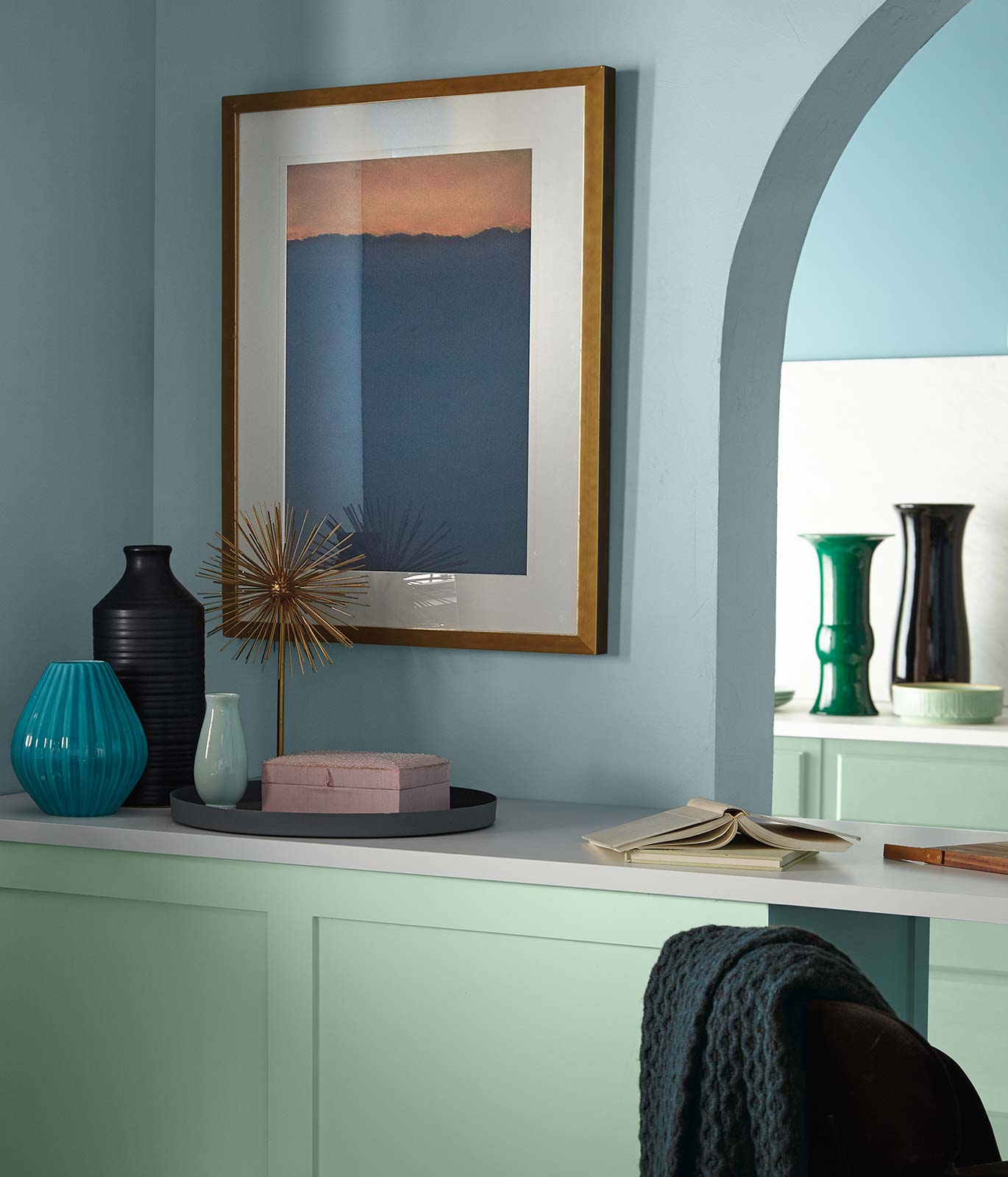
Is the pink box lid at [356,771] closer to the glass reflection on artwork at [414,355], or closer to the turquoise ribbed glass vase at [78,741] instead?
the turquoise ribbed glass vase at [78,741]

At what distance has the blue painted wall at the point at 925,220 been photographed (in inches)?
152

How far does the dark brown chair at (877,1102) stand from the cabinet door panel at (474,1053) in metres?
0.64

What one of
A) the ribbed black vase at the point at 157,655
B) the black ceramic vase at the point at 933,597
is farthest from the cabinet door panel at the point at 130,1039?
the black ceramic vase at the point at 933,597

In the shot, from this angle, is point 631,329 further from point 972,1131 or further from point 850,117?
point 972,1131

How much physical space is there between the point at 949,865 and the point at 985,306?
97.1 inches

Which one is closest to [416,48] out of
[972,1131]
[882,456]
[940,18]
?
[940,18]

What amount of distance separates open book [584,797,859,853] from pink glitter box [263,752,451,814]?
0.23 metres

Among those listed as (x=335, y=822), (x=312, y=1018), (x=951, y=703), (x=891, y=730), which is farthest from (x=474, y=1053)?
(x=951, y=703)

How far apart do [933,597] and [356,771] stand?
2163 millimetres

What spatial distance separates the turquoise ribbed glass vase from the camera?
1979 millimetres

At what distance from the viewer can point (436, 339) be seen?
2.23 m

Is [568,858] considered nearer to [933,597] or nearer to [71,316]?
[71,316]

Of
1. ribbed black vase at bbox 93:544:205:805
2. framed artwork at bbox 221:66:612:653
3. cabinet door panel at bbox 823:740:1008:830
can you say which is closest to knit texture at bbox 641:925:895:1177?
framed artwork at bbox 221:66:612:653

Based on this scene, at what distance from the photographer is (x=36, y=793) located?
2.03 meters
